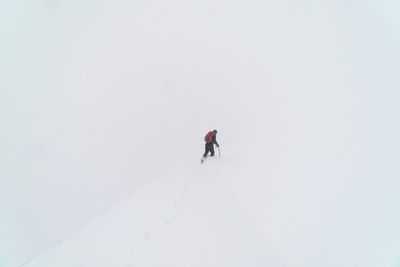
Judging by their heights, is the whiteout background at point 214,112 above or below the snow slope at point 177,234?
above

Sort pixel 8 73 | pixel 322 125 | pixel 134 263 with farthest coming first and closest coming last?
1. pixel 8 73
2. pixel 322 125
3. pixel 134 263

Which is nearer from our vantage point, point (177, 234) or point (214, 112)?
point (177, 234)

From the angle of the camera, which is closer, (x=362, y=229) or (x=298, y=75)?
(x=362, y=229)

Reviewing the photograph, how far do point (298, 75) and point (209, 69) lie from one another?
5.40 meters

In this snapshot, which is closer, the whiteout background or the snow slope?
the snow slope

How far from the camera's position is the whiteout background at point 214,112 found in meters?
10.8

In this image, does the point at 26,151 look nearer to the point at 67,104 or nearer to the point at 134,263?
the point at 67,104

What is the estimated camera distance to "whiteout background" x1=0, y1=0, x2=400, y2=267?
10.8 metres

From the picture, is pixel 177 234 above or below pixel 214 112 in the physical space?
below

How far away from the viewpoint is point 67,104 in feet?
75.1

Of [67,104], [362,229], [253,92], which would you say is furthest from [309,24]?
[362,229]

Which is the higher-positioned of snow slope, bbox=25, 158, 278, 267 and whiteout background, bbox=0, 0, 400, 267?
whiteout background, bbox=0, 0, 400, 267

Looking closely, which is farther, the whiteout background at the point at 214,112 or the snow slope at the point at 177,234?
the whiteout background at the point at 214,112

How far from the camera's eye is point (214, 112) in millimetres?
21062
